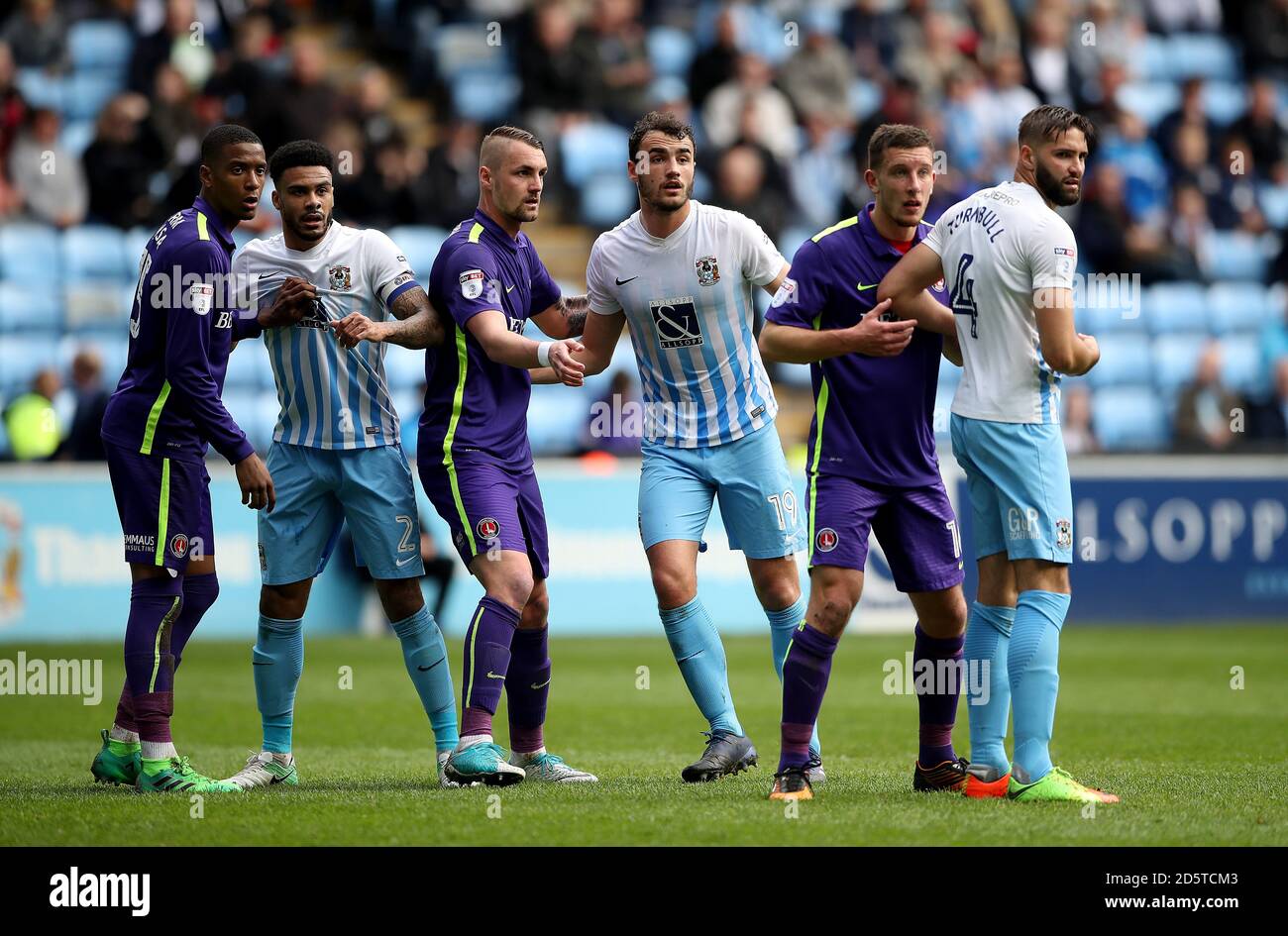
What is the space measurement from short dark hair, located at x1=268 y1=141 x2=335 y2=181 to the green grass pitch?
2.50m

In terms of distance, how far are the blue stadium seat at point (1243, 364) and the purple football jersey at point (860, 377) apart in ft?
38.0

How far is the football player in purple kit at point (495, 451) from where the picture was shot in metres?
6.61

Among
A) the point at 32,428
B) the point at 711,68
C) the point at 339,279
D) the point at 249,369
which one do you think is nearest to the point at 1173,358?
the point at 711,68

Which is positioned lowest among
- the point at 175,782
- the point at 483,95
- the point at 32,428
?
the point at 175,782

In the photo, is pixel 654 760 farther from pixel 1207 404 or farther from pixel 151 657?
pixel 1207 404

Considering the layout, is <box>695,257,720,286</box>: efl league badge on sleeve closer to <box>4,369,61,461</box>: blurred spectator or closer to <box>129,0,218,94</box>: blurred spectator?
<box>4,369,61,461</box>: blurred spectator

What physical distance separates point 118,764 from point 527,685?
1706 millimetres

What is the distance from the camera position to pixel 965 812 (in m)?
5.86

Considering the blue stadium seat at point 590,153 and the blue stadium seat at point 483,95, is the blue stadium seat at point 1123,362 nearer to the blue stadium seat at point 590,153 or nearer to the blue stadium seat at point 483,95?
the blue stadium seat at point 590,153

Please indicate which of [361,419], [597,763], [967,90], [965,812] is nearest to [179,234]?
[361,419]

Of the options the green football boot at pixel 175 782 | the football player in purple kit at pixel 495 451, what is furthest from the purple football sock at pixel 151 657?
the football player in purple kit at pixel 495 451

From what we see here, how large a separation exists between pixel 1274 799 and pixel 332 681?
271 inches
